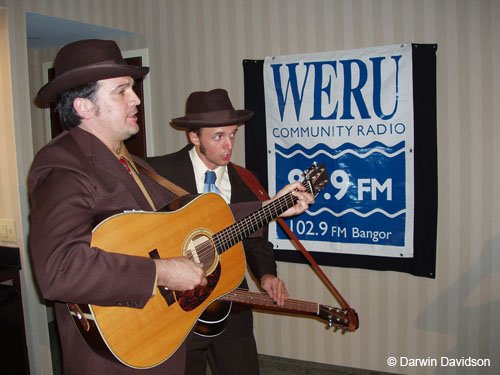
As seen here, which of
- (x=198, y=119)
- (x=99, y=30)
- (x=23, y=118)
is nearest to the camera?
(x=198, y=119)

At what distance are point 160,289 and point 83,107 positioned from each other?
2.25 ft

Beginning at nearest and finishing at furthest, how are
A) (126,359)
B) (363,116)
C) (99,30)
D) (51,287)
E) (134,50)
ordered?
(51,287) < (126,359) < (363,116) < (99,30) < (134,50)

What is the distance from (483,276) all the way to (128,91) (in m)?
2.43

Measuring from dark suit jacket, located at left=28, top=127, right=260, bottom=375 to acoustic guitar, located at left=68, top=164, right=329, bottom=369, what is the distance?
0.19 ft

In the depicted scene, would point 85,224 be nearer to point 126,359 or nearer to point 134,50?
point 126,359

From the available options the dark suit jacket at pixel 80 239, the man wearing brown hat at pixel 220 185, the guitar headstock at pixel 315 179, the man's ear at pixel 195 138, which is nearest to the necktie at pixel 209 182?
the man wearing brown hat at pixel 220 185

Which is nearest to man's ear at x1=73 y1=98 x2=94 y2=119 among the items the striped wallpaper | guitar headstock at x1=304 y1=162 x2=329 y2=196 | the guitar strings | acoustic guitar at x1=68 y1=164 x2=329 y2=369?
acoustic guitar at x1=68 y1=164 x2=329 y2=369

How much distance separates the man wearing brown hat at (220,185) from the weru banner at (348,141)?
773 mm

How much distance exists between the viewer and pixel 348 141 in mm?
2863

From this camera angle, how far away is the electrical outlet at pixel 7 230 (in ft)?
8.16

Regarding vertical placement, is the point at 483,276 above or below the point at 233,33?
below

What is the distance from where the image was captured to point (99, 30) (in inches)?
125

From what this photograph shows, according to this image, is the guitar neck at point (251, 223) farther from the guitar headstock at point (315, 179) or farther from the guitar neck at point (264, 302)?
the guitar neck at point (264, 302)

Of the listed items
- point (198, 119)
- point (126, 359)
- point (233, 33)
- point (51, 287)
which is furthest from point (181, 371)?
point (233, 33)
